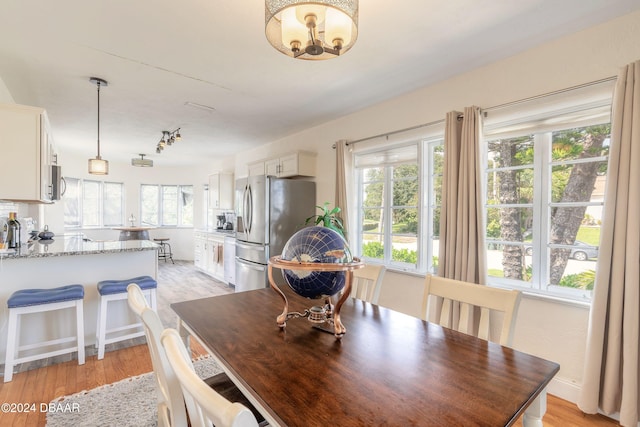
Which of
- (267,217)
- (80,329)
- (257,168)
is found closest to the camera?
(80,329)

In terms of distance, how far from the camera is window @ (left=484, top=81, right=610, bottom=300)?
6.59 ft

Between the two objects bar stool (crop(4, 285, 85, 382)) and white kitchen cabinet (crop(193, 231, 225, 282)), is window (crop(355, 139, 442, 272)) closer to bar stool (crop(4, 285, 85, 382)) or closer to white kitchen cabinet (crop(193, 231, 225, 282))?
bar stool (crop(4, 285, 85, 382))

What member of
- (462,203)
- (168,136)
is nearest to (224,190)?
(168,136)

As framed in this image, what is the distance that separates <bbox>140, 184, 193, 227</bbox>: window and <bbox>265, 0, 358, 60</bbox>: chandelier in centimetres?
743

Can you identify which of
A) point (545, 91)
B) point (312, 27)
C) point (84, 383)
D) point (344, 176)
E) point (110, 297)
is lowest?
point (84, 383)

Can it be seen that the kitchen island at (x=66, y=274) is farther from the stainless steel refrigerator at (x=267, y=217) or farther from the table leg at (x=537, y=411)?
the table leg at (x=537, y=411)

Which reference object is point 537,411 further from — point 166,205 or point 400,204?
point 166,205

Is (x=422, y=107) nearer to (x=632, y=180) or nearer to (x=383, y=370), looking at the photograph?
(x=632, y=180)

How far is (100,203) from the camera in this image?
7078 mm

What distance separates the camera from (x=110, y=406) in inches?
75.2

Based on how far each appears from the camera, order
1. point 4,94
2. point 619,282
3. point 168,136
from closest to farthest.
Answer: point 619,282 → point 4,94 → point 168,136

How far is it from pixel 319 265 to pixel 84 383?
226 centimetres

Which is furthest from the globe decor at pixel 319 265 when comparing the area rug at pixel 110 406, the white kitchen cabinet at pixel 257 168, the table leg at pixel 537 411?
the white kitchen cabinet at pixel 257 168

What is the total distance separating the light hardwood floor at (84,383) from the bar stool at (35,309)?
125 mm
